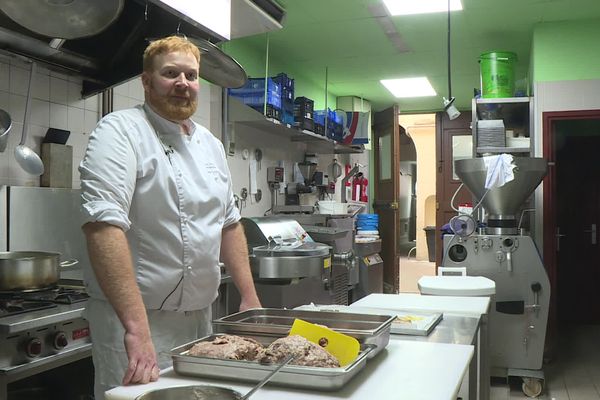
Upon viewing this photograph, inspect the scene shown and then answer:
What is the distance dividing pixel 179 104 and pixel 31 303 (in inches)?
38.5

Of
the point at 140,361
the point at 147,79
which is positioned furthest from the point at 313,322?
the point at 147,79

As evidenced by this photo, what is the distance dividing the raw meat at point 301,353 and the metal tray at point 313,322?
0.15 m

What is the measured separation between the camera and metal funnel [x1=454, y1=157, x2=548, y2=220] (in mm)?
3924

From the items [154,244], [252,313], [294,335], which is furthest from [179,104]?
[294,335]

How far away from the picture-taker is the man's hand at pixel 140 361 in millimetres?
1199

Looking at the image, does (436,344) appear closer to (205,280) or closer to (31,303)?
(205,280)

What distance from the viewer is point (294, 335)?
50.4 inches

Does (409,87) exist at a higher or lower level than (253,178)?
higher

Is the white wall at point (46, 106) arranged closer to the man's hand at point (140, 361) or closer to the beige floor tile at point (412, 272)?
the man's hand at point (140, 361)

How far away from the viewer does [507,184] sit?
3.97m

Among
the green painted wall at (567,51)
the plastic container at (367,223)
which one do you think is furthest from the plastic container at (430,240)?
the green painted wall at (567,51)

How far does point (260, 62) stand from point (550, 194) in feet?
9.20

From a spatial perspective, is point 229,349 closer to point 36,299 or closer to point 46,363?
point 46,363

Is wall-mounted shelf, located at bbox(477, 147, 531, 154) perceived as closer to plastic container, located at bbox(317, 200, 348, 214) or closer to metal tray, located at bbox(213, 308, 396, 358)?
plastic container, located at bbox(317, 200, 348, 214)
